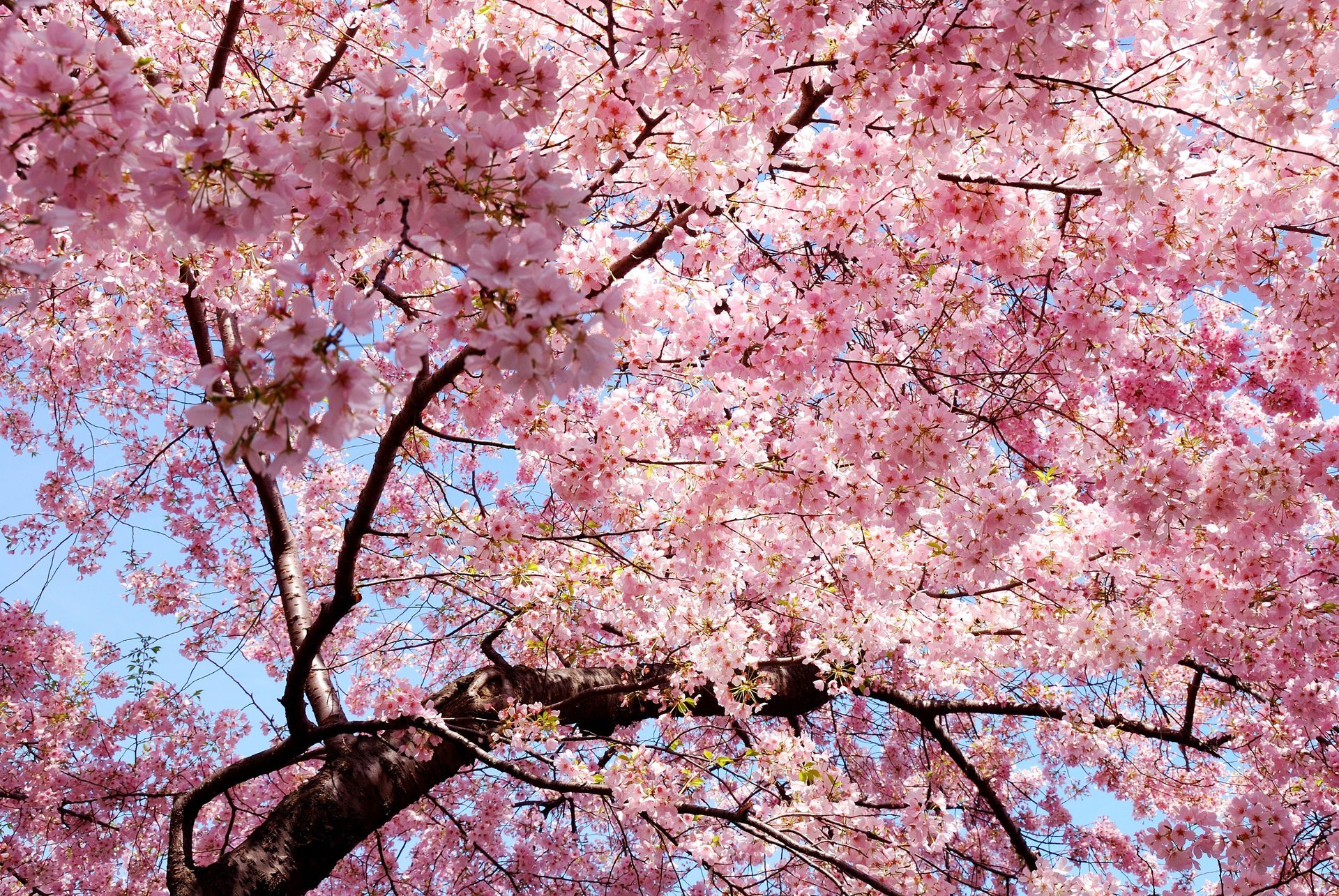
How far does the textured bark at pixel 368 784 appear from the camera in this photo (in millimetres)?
4102

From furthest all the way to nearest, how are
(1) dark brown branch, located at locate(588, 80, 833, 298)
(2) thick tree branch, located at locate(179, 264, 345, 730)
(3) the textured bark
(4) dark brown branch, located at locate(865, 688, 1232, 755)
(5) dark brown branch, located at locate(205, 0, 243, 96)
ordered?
(4) dark brown branch, located at locate(865, 688, 1232, 755) → (2) thick tree branch, located at locate(179, 264, 345, 730) → (3) the textured bark → (1) dark brown branch, located at locate(588, 80, 833, 298) → (5) dark brown branch, located at locate(205, 0, 243, 96)

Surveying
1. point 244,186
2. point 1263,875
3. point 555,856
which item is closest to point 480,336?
point 244,186

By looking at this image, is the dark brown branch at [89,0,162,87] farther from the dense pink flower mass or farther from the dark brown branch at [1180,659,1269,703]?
the dark brown branch at [1180,659,1269,703]

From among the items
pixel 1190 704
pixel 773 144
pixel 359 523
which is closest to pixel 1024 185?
pixel 773 144

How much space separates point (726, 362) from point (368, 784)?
123 inches

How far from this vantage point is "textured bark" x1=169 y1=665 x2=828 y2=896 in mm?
4102

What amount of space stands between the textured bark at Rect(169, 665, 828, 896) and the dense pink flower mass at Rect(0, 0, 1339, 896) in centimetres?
2

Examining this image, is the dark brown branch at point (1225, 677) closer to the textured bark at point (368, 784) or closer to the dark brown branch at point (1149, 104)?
the textured bark at point (368, 784)

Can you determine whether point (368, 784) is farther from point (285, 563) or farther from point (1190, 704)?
point (1190, 704)

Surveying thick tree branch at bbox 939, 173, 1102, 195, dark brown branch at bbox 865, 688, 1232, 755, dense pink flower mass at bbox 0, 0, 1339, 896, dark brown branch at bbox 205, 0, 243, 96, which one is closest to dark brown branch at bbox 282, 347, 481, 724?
dense pink flower mass at bbox 0, 0, 1339, 896

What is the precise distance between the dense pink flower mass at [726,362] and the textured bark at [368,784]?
0.02m

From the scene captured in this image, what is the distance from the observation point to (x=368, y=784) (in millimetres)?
4637

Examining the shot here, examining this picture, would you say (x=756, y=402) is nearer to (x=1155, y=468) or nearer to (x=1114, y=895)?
(x=1155, y=468)

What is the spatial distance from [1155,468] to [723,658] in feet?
8.94
